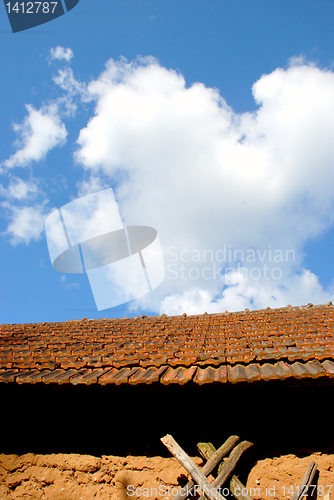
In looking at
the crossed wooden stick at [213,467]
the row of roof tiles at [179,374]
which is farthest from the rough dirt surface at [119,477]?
the row of roof tiles at [179,374]

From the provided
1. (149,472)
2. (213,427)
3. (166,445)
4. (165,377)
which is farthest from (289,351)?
(149,472)

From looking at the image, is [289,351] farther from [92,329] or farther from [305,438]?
[92,329]

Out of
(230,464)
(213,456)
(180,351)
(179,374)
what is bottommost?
(230,464)

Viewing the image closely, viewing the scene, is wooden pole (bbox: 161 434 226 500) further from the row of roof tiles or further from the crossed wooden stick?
the row of roof tiles

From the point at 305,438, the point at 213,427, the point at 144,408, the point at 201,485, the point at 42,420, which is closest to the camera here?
the point at 201,485

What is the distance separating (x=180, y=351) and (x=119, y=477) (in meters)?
1.87

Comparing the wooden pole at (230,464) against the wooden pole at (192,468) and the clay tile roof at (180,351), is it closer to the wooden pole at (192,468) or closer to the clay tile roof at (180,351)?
the wooden pole at (192,468)

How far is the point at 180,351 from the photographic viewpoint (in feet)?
15.3

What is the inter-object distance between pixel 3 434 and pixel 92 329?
3.05 meters

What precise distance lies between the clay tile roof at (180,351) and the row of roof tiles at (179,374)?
0.01m

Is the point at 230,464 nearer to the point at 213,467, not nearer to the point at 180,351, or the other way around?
the point at 213,467

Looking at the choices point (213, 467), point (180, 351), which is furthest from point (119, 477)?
point (180, 351)

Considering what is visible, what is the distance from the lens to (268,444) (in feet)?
11.2

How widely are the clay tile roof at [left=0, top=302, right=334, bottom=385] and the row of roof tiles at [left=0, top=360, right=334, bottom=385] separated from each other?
0.01 metres
